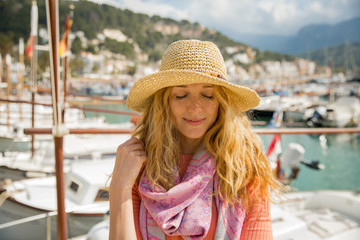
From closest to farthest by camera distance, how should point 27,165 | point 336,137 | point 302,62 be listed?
point 27,165 < point 336,137 < point 302,62

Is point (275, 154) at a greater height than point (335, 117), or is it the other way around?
point (275, 154)

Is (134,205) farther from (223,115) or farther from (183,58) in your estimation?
(183,58)

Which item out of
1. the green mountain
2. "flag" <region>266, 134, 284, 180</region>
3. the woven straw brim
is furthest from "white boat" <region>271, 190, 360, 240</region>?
the green mountain

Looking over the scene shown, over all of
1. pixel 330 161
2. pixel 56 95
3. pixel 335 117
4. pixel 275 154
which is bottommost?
pixel 330 161

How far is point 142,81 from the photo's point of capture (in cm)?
130

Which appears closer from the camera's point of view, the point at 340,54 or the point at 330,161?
the point at 330,161

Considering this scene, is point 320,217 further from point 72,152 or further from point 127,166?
point 72,152

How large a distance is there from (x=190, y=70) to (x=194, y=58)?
108 millimetres

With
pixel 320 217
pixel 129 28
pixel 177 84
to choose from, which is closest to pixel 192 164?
pixel 177 84

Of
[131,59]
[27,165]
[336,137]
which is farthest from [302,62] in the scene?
[27,165]

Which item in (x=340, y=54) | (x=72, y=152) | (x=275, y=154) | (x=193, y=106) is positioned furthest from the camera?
(x=340, y=54)

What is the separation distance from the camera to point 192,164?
131 cm

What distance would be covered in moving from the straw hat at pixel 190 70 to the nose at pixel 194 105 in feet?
0.32

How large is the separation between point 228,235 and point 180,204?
0.25 meters
